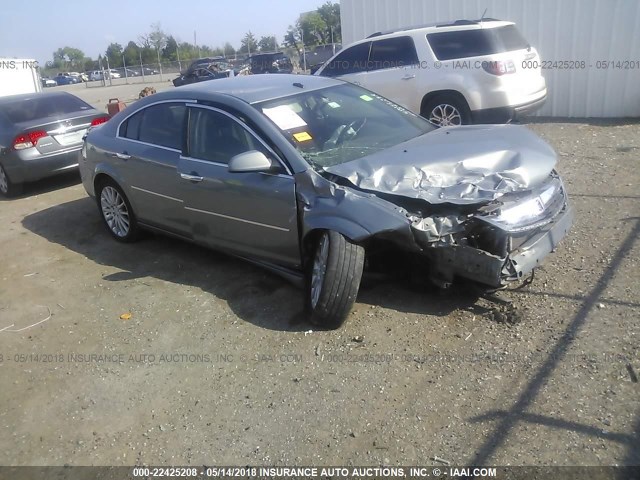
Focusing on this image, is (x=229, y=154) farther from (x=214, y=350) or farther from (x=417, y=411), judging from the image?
(x=417, y=411)

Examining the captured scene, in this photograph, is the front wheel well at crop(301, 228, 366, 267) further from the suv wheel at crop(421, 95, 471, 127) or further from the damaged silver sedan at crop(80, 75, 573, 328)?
the suv wheel at crop(421, 95, 471, 127)

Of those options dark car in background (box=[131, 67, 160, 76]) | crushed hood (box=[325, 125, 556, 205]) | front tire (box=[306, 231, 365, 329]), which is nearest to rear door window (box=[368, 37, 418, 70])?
crushed hood (box=[325, 125, 556, 205])

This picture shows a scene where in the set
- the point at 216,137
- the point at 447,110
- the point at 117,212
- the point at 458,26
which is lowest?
the point at 117,212

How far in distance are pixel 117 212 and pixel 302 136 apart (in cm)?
263

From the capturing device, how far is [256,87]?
508cm

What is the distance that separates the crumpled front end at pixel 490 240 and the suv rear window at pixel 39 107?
7.35 metres

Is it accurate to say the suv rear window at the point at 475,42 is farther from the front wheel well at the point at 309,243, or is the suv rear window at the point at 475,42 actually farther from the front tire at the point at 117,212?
the front wheel well at the point at 309,243

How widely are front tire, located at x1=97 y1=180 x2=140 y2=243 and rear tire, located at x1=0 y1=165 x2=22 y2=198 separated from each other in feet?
10.6

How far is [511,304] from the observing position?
4.12 metres

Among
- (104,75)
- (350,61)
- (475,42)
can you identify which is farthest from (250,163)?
(104,75)

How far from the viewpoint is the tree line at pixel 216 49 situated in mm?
48062

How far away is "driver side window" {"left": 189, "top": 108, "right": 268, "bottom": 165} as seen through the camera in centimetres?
462

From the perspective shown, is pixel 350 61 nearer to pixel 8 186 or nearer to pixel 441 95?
pixel 441 95

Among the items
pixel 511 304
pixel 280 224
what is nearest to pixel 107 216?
pixel 280 224
